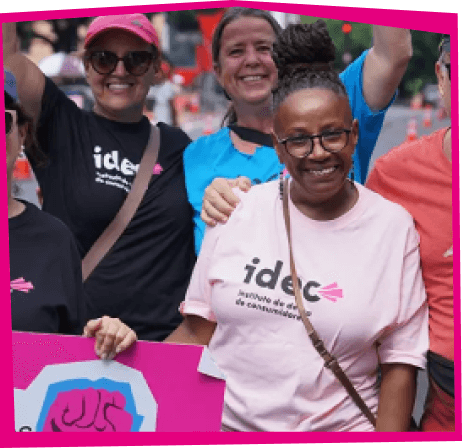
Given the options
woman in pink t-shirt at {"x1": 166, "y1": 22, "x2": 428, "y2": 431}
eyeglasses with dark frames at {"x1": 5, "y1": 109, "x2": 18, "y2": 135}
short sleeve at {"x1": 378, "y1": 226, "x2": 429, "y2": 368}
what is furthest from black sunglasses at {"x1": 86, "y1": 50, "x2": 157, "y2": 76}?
short sleeve at {"x1": 378, "y1": 226, "x2": 429, "y2": 368}

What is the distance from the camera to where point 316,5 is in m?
2.40

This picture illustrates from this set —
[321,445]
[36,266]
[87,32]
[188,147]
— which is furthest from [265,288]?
[87,32]

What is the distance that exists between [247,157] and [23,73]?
951 mm

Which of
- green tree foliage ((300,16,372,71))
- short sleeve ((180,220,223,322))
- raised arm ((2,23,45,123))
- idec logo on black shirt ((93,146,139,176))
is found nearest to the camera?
short sleeve ((180,220,223,322))

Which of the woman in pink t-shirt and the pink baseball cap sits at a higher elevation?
the pink baseball cap

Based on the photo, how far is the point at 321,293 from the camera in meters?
2.28

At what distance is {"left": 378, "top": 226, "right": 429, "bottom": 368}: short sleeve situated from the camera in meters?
2.31

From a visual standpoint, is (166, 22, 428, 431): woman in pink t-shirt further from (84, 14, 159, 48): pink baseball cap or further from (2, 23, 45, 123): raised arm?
(2, 23, 45, 123): raised arm

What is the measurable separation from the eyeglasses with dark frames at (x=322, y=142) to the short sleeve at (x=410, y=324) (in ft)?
1.11

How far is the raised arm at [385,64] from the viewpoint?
8.72 feet

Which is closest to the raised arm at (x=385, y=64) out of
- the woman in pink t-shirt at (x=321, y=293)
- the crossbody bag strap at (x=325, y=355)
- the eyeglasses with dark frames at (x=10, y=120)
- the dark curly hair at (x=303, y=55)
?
the dark curly hair at (x=303, y=55)

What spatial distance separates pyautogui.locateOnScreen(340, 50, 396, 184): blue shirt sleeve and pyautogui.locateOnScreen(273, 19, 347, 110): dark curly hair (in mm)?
254

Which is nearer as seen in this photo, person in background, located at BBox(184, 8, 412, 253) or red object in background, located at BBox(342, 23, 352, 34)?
red object in background, located at BBox(342, 23, 352, 34)

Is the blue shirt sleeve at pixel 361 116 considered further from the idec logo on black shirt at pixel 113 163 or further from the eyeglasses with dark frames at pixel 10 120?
the eyeglasses with dark frames at pixel 10 120
